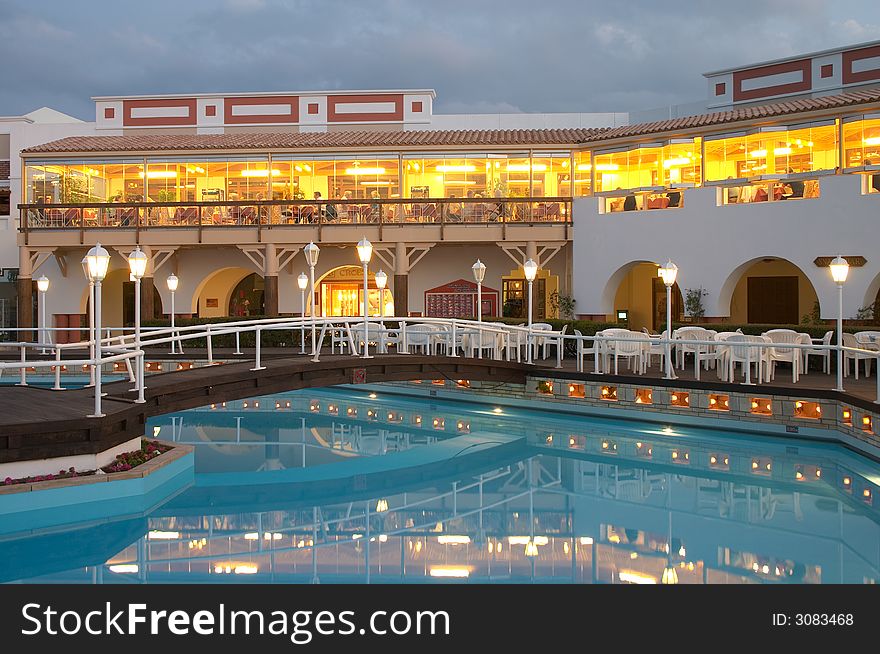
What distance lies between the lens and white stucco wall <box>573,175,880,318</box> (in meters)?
22.0

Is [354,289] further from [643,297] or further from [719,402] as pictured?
[719,402]

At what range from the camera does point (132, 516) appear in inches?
438

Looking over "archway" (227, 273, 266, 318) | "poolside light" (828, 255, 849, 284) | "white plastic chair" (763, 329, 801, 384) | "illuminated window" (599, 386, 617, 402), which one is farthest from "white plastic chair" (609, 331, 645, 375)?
"archway" (227, 273, 266, 318)

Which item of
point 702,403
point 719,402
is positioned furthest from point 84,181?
point 719,402

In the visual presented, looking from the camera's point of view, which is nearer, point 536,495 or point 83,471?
point 83,471

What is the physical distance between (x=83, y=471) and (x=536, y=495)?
6100 mm

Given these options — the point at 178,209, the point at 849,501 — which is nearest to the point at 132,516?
the point at 849,501

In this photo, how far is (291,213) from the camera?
28.7m

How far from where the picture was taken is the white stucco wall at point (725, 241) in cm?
2197

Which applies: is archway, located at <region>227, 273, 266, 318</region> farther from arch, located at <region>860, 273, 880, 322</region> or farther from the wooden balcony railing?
arch, located at <region>860, 273, 880, 322</region>

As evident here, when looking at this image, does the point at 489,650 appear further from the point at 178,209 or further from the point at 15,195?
the point at 15,195

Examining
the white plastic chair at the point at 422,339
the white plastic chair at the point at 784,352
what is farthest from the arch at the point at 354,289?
the white plastic chair at the point at 784,352

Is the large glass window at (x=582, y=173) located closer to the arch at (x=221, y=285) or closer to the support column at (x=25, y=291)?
the arch at (x=221, y=285)

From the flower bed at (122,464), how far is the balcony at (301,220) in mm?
15639
